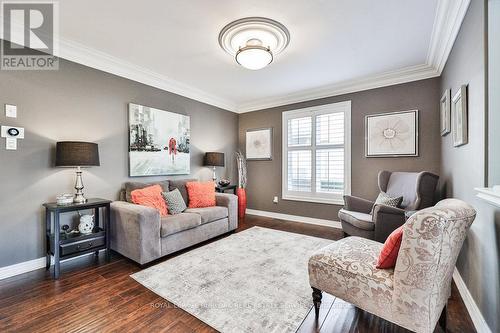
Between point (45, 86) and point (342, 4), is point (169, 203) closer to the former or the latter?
point (45, 86)

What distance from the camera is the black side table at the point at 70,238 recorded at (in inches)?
88.4

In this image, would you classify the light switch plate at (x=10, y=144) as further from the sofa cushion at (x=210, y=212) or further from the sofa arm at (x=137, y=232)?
the sofa cushion at (x=210, y=212)

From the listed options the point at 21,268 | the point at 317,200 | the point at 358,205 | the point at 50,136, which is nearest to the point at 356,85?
the point at 358,205

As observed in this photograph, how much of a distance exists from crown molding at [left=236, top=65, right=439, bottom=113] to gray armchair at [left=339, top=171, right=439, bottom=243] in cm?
147

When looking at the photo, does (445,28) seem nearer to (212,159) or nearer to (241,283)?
(241,283)

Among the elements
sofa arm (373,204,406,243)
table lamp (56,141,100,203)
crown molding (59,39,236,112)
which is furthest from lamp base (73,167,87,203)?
sofa arm (373,204,406,243)

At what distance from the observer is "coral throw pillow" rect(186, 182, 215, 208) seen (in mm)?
3590

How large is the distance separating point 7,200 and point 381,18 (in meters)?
4.18

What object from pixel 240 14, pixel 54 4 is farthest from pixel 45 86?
pixel 240 14

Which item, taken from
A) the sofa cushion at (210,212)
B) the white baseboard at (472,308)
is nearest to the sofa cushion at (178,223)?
the sofa cushion at (210,212)

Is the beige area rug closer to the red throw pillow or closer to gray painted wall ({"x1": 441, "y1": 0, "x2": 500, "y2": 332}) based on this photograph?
the red throw pillow

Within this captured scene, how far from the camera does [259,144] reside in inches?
198

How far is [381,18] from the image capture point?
85.5 inches

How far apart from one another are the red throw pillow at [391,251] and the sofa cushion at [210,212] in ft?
7.49
